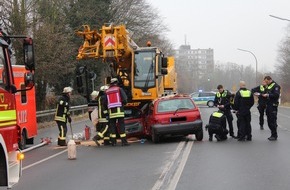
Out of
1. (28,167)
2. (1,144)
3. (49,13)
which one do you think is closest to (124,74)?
(28,167)

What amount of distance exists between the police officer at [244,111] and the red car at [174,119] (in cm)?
→ 120

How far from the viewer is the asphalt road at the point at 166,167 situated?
27.5 feet

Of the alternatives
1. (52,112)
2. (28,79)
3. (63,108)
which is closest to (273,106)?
(63,108)

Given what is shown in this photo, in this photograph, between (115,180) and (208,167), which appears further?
(208,167)

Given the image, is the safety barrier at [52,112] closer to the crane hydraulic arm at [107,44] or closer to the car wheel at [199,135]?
the crane hydraulic arm at [107,44]

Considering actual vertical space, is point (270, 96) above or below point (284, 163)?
above

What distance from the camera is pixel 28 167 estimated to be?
1109 centimetres

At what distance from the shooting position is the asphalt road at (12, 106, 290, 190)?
8383mm

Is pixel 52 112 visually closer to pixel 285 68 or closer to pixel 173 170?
pixel 173 170

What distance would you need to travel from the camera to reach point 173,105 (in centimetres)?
1522

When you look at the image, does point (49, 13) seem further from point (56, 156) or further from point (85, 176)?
point (85, 176)

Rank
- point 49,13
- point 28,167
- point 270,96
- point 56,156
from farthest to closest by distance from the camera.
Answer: point 49,13, point 270,96, point 56,156, point 28,167

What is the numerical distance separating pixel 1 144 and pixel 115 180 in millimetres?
3028

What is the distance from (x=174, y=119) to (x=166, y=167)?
15.5ft
